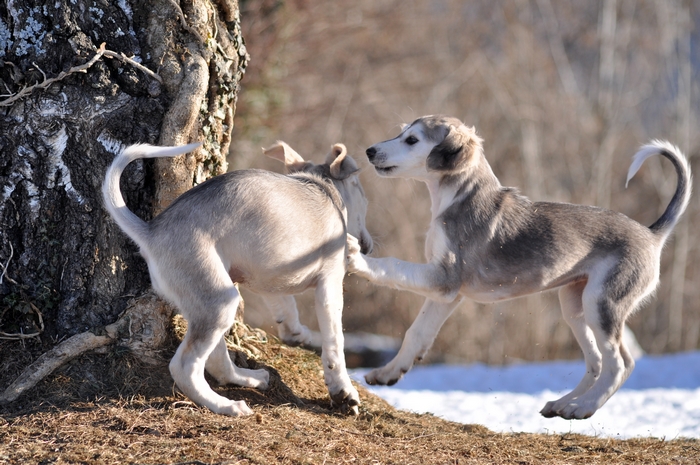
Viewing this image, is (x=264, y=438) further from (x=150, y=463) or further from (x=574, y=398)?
(x=574, y=398)

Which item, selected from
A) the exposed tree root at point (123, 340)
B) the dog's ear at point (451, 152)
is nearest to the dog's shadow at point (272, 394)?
the exposed tree root at point (123, 340)

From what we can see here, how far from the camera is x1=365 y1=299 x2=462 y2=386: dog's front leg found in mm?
5039

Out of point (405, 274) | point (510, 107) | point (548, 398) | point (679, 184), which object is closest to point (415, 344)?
point (405, 274)

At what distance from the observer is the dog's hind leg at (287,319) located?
16.2 ft

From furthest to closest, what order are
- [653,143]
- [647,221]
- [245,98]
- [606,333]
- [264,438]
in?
[647,221]
[245,98]
[653,143]
[606,333]
[264,438]

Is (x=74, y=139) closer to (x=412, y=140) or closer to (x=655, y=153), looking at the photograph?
(x=412, y=140)

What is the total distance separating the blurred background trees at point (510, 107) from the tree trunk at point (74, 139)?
680cm

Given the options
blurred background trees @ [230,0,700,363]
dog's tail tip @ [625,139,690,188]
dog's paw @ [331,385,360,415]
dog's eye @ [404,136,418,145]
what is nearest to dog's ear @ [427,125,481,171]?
dog's eye @ [404,136,418,145]

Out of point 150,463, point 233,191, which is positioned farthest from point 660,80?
point 150,463

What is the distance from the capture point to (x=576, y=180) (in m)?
A: 14.1

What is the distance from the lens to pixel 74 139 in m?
4.17

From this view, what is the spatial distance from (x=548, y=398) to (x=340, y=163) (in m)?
3.25

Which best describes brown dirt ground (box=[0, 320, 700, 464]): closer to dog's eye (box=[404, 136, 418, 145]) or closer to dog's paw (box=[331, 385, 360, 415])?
dog's paw (box=[331, 385, 360, 415])

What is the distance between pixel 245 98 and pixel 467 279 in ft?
21.2
